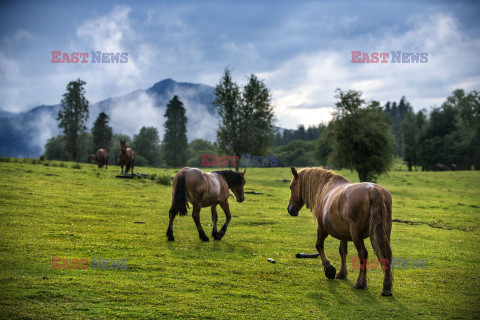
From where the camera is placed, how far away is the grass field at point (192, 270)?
5238 millimetres

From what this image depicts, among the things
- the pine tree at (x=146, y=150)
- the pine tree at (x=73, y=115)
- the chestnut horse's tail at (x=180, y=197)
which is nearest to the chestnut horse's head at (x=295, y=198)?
the chestnut horse's tail at (x=180, y=197)

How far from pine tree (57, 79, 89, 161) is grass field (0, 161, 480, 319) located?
44187 millimetres

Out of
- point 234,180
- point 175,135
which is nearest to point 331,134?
point 234,180

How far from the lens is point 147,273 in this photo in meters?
6.79

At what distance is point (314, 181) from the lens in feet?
27.9

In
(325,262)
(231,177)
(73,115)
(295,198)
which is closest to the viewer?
(325,262)

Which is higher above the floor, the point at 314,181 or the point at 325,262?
the point at 314,181

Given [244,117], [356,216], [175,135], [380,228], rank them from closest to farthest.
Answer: [380,228]
[356,216]
[244,117]
[175,135]

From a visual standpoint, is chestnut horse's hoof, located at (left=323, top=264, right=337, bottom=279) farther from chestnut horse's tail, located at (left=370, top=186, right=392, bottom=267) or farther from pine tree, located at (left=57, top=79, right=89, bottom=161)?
pine tree, located at (left=57, top=79, right=89, bottom=161)

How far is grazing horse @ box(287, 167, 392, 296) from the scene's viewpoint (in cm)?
616

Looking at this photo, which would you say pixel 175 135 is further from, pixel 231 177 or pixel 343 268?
pixel 343 268

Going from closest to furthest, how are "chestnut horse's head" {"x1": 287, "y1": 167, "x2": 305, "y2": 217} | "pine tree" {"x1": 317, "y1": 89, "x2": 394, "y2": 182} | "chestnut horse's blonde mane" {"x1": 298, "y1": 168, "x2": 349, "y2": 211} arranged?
"chestnut horse's blonde mane" {"x1": 298, "y1": 168, "x2": 349, "y2": 211} → "chestnut horse's head" {"x1": 287, "y1": 167, "x2": 305, "y2": 217} → "pine tree" {"x1": 317, "y1": 89, "x2": 394, "y2": 182}

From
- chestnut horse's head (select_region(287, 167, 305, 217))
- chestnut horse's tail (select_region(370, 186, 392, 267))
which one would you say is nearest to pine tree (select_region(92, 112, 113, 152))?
chestnut horse's head (select_region(287, 167, 305, 217))

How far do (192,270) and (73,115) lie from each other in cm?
5729
